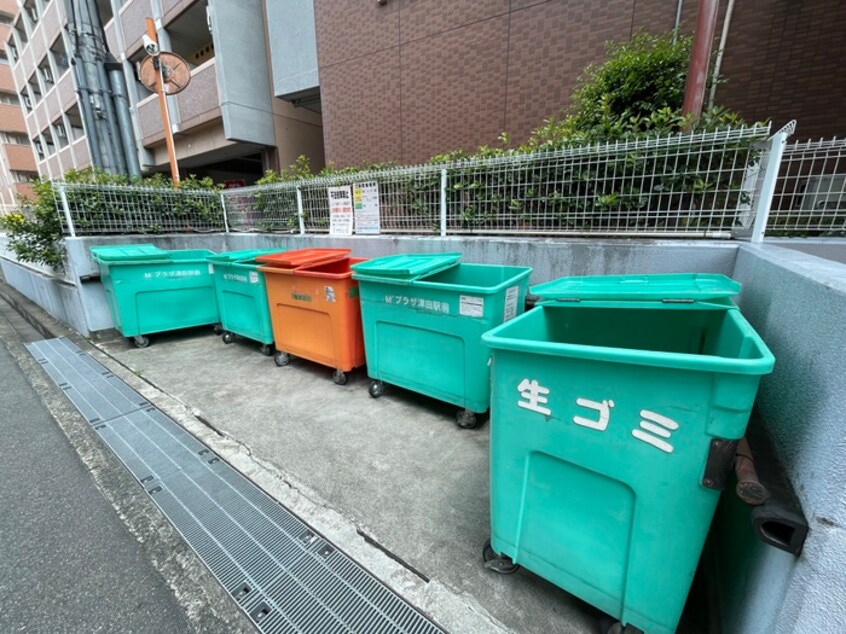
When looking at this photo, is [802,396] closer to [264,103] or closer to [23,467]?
[23,467]

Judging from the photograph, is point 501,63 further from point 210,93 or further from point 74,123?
point 74,123

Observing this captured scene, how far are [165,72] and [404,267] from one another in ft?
20.8

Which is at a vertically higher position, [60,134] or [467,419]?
[60,134]

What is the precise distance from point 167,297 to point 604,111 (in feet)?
18.4

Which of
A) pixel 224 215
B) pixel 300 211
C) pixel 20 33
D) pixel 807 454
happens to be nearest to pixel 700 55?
pixel 807 454

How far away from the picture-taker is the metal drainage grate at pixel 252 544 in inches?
54.8

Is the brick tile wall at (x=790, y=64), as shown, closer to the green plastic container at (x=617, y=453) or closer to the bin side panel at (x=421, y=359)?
the green plastic container at (x=617, y=453)

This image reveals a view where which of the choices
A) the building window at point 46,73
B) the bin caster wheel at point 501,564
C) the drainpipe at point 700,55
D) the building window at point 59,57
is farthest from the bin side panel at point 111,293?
the building window at point 46,73

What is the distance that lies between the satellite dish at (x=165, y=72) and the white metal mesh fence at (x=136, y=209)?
68.4 inches

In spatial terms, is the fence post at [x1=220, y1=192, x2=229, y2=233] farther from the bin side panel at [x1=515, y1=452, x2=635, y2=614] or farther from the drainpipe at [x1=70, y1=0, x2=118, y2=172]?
the bin side panel at [x1=515, y1=452, x2=635, y2=614]

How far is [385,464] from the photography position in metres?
2.27

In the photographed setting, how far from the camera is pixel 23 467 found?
2.31m

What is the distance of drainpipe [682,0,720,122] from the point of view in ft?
9.80

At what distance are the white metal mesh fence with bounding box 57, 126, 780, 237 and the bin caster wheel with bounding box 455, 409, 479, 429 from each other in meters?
2.13
